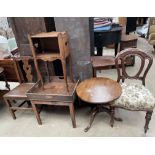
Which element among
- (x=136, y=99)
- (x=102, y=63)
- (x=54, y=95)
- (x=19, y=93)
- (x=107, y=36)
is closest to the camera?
(x=136, y=99)

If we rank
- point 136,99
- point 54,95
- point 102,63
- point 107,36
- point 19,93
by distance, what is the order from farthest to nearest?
point 107,36 → point 102,63 → point 19,93 → point 54,95 → point 136,99

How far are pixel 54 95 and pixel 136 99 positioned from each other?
0.93 meters

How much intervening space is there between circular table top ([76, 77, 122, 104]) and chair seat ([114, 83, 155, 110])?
0.33 ft

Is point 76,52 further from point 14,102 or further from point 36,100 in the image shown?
point 14,102

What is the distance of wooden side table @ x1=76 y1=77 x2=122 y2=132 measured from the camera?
1.73 metres

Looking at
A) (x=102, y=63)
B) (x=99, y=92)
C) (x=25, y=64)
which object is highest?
(x=25, y=64)

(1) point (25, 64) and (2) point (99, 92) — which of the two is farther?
(1) point (25, 64)

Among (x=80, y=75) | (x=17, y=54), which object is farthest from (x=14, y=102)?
(x=80, y=75)

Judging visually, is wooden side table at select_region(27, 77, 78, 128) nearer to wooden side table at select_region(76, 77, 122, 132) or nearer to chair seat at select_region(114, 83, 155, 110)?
wooden side table at select_region(76, 77, 122, 132)

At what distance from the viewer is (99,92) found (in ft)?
6.05

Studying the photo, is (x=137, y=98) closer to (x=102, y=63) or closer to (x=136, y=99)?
(x=136, y=99)

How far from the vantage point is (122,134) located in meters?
1.95

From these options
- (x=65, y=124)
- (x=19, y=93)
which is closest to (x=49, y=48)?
(x=19, y=93)

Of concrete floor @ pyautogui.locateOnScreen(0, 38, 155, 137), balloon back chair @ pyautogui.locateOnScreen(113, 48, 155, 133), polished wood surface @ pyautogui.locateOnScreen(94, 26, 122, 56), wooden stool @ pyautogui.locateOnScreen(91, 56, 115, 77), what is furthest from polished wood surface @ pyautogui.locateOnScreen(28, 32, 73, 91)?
polished wood surface @ pyautogui.locateOnScreen(94, 26, 122, 56)
